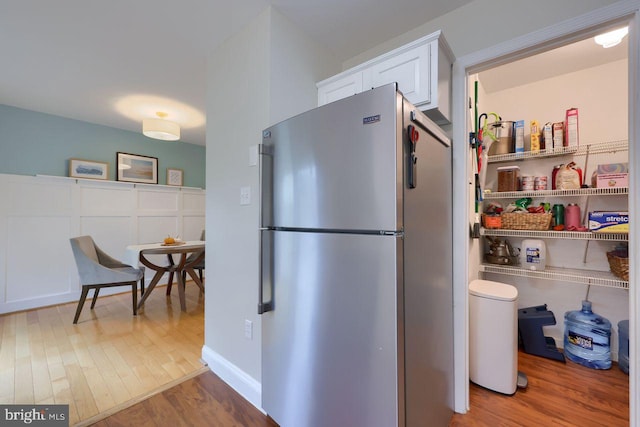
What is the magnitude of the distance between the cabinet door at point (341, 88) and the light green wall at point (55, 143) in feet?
12.2

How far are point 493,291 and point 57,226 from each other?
4839 mm

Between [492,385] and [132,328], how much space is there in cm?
317

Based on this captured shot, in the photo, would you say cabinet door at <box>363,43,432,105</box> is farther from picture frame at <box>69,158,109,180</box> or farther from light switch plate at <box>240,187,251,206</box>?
picture frame at <box>69,158,109,180</box>

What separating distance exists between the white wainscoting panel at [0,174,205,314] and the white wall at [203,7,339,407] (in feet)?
8.97

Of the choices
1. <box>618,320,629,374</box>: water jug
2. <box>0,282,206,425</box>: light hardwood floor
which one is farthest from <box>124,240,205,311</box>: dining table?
<box>618,320,629,374</box>: water jug

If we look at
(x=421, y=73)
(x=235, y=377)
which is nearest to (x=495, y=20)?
(x=421, y=73)

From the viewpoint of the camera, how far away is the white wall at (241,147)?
166 cm

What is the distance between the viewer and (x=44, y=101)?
3.04 metres

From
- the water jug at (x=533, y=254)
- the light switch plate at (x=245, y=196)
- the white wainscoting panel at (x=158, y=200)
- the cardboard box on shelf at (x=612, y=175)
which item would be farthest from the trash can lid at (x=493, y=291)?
the white wainscoting panel at (x=158, y=200)

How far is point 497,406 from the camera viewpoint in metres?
1.63

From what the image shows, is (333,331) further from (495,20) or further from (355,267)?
(495,20)

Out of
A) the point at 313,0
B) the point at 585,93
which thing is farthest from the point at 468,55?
the point at 585,93

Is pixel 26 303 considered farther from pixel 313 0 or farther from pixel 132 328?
pixel 313 0

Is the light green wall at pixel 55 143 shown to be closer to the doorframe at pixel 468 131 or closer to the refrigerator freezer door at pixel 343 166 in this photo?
the refrigerator freezer door at pixel 343 166
